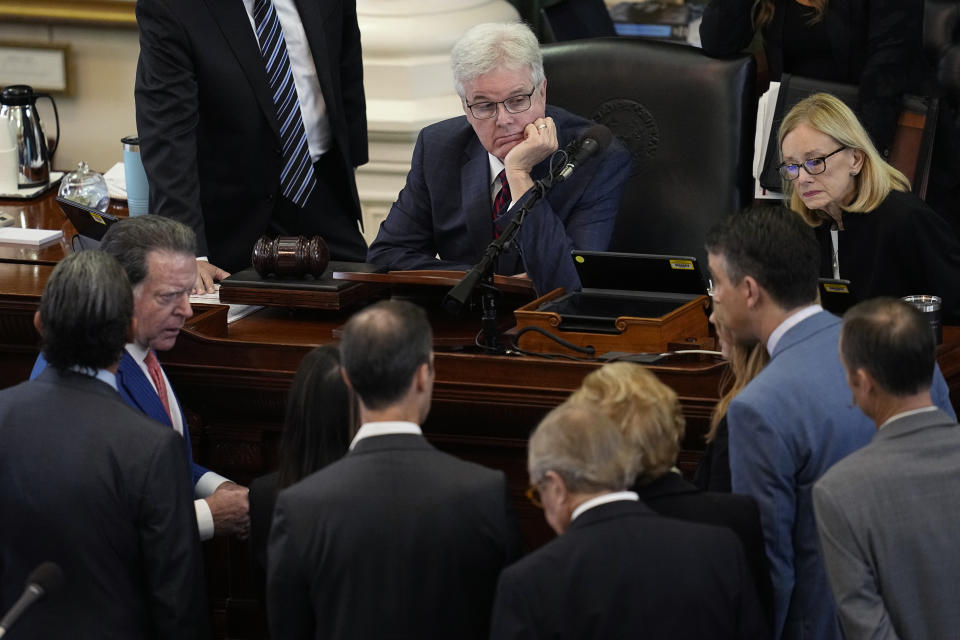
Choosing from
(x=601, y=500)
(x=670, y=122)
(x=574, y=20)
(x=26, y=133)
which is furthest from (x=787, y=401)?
(x=26, y=133)

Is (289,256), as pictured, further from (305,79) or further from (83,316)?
(305,79)

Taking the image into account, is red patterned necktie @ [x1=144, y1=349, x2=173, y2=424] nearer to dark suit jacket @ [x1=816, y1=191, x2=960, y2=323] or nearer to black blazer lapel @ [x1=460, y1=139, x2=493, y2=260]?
black blazer lapel @ [x1=460, y1=139, x2=493, y2=260]

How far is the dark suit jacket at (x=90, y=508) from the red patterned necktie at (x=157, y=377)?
1.26ft

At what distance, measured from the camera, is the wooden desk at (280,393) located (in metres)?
2.67

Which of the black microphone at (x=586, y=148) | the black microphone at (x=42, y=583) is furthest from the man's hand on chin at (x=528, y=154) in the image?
the black microphone at (x=42, y=583)

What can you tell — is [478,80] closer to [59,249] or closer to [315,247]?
[315,247]

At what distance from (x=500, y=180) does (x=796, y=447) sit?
149 centimetres

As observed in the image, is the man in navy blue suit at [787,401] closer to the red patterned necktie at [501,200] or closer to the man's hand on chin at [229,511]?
the man's hand on chin at [229,511]

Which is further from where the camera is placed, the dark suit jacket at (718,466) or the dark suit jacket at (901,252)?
the dark suit jacket at (901,252)

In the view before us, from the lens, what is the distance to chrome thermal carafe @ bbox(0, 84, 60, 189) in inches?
172

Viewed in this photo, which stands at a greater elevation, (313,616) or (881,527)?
(881,527)

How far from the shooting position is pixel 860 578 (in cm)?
198

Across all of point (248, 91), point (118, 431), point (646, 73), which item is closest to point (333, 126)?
point (248, 91)

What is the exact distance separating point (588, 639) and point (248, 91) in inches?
88.9
